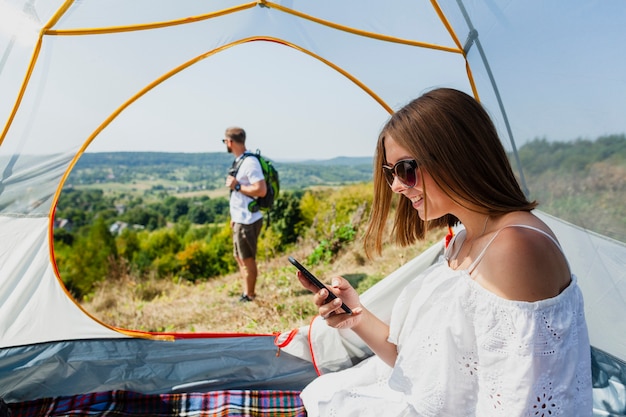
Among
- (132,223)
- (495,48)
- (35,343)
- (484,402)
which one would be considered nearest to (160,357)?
(35,343)

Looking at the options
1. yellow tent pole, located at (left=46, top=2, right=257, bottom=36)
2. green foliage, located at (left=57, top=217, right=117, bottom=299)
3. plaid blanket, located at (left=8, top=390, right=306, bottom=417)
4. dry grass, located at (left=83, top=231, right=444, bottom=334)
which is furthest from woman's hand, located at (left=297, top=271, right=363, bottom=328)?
green foliage, located at (left=57, top=217, right=117, bottom=299)

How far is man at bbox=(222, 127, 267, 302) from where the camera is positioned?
3709mm

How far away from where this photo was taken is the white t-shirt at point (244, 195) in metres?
3.72

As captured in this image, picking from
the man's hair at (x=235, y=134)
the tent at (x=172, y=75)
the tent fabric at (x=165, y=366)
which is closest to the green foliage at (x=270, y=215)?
the tent at (x=172, y=75)

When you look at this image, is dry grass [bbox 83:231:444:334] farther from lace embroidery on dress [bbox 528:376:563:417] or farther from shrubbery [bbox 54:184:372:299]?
→ lace embroidery on dress [bbox 528:376:563:417]

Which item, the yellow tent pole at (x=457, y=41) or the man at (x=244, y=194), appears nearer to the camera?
the yellow tent pole at (x=457, y=41)

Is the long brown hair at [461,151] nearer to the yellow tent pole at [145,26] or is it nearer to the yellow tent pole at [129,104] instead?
the yellow tent pole at [129,104]

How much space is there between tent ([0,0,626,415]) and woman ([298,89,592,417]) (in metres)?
0.64

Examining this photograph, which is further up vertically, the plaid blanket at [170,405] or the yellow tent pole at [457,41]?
the yellow tent pole at [457,41]

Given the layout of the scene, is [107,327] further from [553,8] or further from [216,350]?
[553,8]

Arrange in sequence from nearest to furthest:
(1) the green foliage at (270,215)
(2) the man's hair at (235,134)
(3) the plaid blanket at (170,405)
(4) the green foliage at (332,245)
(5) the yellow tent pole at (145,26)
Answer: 1. (1) the green foliage at (270,215)
2. (5) the yellow tent pole at (145,26)
3. (3) the plaid blanket at (170,405)
4. (2) the man's hair at (235,134)
5. (4) the green foliage at (332,245)

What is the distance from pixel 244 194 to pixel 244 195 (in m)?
0.02

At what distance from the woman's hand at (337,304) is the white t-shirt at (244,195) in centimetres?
233

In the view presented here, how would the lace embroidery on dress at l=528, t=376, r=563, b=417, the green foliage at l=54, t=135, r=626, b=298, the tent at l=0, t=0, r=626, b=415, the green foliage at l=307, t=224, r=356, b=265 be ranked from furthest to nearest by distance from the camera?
the green foliage at l=307, t=224, r=356, b=265 → the tent at l=0, t=0, r=626, b=415 → the green foliage at l=54, t=135, r=626, b=298 → the lace embroidery on dress at l=528, t=376, r=563, b=417
